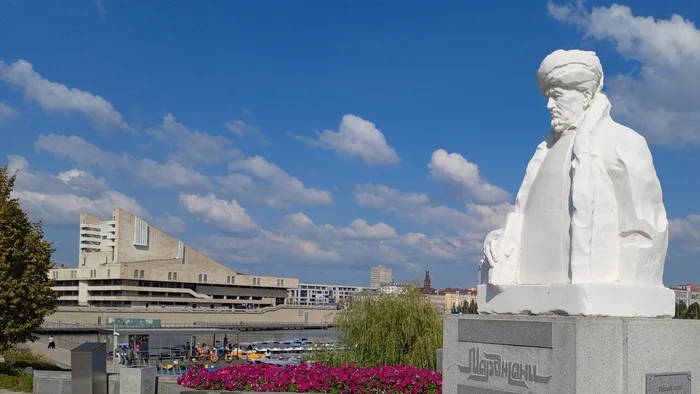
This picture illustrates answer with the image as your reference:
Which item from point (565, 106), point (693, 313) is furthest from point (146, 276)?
point (565, 106)

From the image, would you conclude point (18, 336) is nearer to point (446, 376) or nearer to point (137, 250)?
point (446, 376)

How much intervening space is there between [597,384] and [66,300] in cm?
10703

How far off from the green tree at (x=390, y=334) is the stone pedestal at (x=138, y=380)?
8.17 metres

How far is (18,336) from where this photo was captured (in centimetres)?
1942

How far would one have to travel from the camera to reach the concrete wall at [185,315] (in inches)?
3135

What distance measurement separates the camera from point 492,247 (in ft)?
22.5

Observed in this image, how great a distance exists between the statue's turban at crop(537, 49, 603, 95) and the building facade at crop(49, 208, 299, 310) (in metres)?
91.4

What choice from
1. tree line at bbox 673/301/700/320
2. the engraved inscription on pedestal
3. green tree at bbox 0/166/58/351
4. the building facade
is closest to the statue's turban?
the engraved inscription on pedestal

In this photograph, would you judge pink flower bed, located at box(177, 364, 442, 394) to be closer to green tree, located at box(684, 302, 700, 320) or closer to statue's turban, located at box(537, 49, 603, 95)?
statue's turban, located at box(537, 49, 603, 95)

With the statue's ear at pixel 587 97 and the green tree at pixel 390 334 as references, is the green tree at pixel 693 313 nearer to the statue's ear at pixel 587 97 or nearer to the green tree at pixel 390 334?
the green tree at pixel 390 334

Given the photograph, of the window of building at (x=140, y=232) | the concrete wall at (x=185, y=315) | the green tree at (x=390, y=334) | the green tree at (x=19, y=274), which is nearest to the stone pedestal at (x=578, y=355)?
the green tree at (x=390, y=334)

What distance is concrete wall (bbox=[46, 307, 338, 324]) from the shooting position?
79.6 metres

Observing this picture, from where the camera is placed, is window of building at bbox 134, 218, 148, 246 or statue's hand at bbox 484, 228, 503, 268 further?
window of building at bbox 134, 218, 148, 246

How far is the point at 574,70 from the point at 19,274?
1762 centimetres
